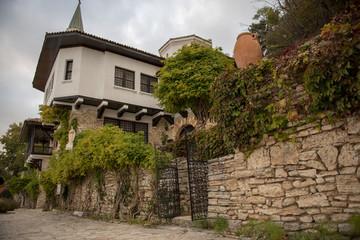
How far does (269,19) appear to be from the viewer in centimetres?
1116

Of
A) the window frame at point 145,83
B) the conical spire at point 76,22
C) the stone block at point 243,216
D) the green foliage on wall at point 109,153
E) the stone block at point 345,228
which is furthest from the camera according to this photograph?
the conical spire at point 76,22

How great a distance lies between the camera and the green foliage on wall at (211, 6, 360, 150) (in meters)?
2.92

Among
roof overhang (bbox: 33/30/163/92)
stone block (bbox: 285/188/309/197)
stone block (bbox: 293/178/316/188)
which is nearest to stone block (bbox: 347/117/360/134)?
stone block (bbox: 293/178/316/188)

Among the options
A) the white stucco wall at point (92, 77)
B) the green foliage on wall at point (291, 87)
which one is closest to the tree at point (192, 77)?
the white stucco wall at point (92, 77)

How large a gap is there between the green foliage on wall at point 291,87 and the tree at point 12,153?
33.4m

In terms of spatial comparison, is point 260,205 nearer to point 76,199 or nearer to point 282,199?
point 282,199

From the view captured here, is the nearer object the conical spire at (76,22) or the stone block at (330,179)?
the stone block at (330,179)

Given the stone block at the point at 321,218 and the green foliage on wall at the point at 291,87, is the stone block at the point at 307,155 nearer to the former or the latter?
the green foliage on wall at the point at 291,87

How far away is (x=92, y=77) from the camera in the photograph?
39.7ft

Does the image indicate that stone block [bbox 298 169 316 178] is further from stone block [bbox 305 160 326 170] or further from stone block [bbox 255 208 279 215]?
stone block [bbox 255 208 279 215]

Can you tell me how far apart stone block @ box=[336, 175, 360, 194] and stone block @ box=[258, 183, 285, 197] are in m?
0.81

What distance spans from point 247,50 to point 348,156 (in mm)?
3225

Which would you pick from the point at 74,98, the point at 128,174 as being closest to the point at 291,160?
the point at 128,174

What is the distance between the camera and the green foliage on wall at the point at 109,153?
22.1 ft
